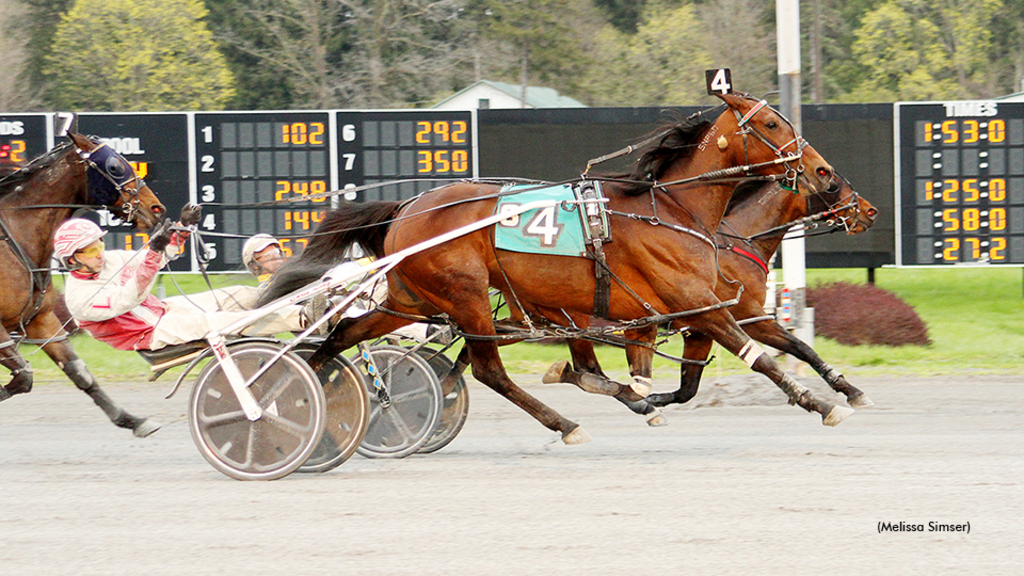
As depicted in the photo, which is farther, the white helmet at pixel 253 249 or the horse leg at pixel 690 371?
the horse leg at pixel 690 371

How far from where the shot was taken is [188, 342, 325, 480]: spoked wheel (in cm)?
571

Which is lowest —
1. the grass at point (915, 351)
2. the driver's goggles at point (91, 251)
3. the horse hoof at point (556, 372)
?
the grass at point (915, 351)

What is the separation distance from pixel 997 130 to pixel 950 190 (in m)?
0.80

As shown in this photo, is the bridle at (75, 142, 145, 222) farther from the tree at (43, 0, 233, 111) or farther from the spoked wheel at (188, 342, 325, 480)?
the tree at (43, 0, 233, 111)

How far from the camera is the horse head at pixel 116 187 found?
22.3 feet

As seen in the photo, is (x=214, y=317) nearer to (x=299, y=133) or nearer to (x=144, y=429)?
(x=144, y=429)

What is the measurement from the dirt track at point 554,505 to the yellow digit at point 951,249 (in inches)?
203

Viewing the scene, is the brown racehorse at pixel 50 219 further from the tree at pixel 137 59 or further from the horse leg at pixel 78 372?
the tree at pixel 137 59

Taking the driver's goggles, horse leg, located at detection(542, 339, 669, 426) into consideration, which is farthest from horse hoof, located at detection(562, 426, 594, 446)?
the driver's goggles

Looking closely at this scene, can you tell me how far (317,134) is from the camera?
12867mm

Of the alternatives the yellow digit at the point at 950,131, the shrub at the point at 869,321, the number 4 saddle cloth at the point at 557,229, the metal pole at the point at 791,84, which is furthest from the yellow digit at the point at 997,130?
the number 4 saddle cloth at the point at 557,229

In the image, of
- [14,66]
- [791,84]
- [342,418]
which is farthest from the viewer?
[14,66]

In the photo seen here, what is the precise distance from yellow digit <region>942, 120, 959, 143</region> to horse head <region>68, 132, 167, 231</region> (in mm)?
8770

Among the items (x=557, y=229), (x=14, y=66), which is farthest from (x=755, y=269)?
(x=14, y=66)
